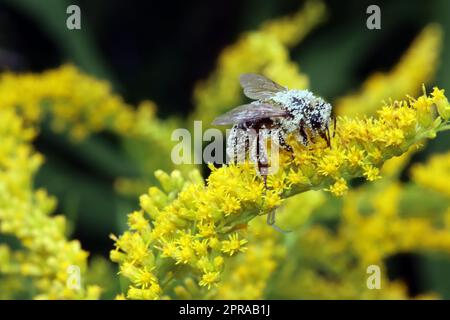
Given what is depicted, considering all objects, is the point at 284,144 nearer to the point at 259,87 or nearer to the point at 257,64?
the point at 259,87

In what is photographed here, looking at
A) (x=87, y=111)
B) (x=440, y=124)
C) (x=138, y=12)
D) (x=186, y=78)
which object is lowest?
(x=440, y=124)

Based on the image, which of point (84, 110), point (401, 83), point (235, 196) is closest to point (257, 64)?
point (401, 83)

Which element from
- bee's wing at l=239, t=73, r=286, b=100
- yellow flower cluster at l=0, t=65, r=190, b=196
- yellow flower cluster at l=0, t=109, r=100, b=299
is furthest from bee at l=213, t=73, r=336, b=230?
yellow flower cluster at l=0, t=65, r=190, b=196

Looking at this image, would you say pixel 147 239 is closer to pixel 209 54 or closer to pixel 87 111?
pixel 87 111

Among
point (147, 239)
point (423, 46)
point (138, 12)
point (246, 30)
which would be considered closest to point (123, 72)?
point (138, 12)

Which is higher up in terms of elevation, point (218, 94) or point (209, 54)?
point (209, 54)
